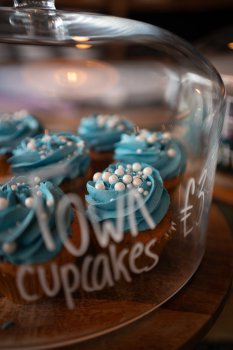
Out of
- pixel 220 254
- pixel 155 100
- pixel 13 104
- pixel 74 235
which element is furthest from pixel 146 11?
pixel 74 235

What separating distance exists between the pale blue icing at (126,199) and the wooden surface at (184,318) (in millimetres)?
164

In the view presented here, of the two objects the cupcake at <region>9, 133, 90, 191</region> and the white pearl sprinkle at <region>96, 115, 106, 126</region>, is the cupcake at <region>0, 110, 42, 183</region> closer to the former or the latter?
the cupcake at <region>9, 133, 90, 191</region>

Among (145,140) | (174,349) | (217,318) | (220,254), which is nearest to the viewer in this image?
(174,349)

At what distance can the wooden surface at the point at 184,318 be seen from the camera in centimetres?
73

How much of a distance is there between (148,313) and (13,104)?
1190 millimetres

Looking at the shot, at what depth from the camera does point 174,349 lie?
72 centimetres

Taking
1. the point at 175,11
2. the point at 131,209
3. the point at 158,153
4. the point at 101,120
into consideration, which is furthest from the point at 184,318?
the point at 175,11

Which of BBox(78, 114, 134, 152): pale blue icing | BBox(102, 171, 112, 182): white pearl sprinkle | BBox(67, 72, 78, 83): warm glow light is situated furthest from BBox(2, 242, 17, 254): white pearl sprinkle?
BBox(67, 72, 78, 83): warm glow light

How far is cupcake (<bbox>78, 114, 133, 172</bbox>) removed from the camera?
54.3 inches

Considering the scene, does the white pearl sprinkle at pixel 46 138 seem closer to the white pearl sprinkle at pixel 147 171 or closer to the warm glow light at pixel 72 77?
the white pearl sprinkle at pixel 147 171

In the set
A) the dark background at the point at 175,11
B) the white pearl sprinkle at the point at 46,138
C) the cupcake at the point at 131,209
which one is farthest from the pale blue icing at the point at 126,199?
the dark background at the point at 175,11

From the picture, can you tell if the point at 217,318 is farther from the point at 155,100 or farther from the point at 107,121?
the point at 155,100

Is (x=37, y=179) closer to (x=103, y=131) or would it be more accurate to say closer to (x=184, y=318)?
(x=184, y=318)

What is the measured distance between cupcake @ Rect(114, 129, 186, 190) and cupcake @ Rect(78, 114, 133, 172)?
0.39ft
